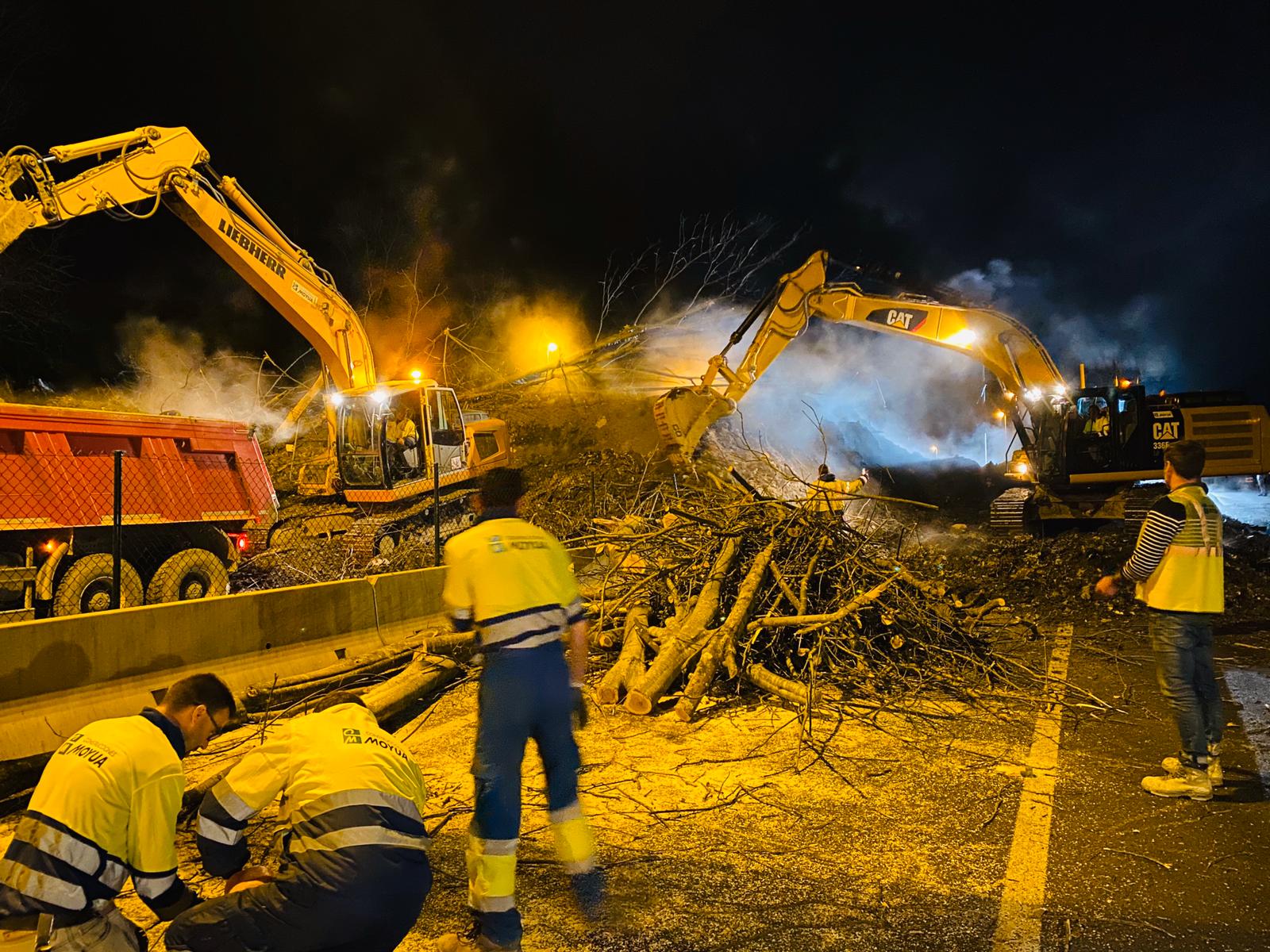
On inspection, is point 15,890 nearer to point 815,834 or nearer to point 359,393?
point 815,834

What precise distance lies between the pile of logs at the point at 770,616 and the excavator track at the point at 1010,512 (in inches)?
343

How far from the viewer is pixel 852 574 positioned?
763 centimetres

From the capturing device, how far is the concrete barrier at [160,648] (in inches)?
186

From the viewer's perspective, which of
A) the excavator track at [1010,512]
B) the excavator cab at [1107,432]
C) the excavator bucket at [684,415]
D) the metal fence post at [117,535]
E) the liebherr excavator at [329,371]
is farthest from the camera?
the excavator track at [1010,512]

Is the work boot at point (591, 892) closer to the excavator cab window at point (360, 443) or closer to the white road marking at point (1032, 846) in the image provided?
the white road marking at point (1032, 846)

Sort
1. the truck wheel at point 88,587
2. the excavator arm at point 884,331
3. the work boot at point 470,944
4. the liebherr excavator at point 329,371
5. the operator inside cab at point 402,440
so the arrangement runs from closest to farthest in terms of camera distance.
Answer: the work boot at point 470,944, the truck wheel at point 88,587, the liebherr excavator at point 329,371, the operator inside cab at point 402,440, the excavator arm at point 884,331

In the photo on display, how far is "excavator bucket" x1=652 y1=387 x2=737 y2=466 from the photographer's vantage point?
1526cm

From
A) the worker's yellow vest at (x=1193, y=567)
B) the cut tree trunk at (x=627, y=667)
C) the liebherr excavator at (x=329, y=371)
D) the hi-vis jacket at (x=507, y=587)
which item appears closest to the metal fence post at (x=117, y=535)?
the cut tree trunk at (x=627, y=667)

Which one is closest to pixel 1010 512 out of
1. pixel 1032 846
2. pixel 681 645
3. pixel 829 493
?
pixel 829 493

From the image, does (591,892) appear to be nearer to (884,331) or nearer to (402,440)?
(402,440)

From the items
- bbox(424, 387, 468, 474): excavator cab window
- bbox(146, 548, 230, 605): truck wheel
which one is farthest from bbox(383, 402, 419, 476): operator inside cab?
bbox(146, 548, 230, 605): truck wheel

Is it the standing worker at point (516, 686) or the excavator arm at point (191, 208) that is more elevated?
the excavator arm at point (191, 208)

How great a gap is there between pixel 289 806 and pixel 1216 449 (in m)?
15.5

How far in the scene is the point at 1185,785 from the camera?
14.2 feet
